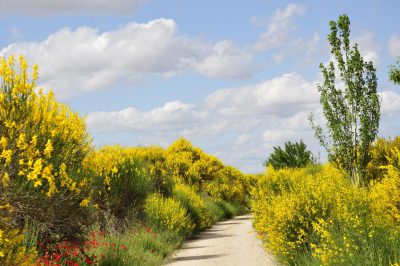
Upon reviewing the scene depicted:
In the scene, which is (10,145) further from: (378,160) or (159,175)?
(378,160)

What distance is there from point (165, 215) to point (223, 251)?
3305 millimetres

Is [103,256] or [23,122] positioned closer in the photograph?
[23,122]

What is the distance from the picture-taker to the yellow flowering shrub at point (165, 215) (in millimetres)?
18695

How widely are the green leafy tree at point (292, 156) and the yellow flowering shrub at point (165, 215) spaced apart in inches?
677

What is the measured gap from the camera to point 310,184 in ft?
40.7

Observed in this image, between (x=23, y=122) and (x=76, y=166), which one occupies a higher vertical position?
(x=23, y=122)

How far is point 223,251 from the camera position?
16.6 meters

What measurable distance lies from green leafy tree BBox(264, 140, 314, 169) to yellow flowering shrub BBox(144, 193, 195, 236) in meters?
17.2

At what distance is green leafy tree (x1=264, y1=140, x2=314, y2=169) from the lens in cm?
3594

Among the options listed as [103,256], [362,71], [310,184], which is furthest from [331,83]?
[103,256]

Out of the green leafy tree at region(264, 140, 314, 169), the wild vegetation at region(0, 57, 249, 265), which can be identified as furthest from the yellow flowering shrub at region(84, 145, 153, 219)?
the green leafy tree at region(264, 140, 314, 169)

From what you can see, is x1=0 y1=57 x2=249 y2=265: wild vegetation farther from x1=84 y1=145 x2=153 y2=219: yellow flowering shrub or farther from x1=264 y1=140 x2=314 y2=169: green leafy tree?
x1=264 y1=140 x2=314 y2=169: green leafy tree

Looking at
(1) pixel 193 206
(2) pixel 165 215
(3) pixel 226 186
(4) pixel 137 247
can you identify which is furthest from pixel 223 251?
(3) pixel 226 186

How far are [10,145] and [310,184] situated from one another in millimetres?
6871
